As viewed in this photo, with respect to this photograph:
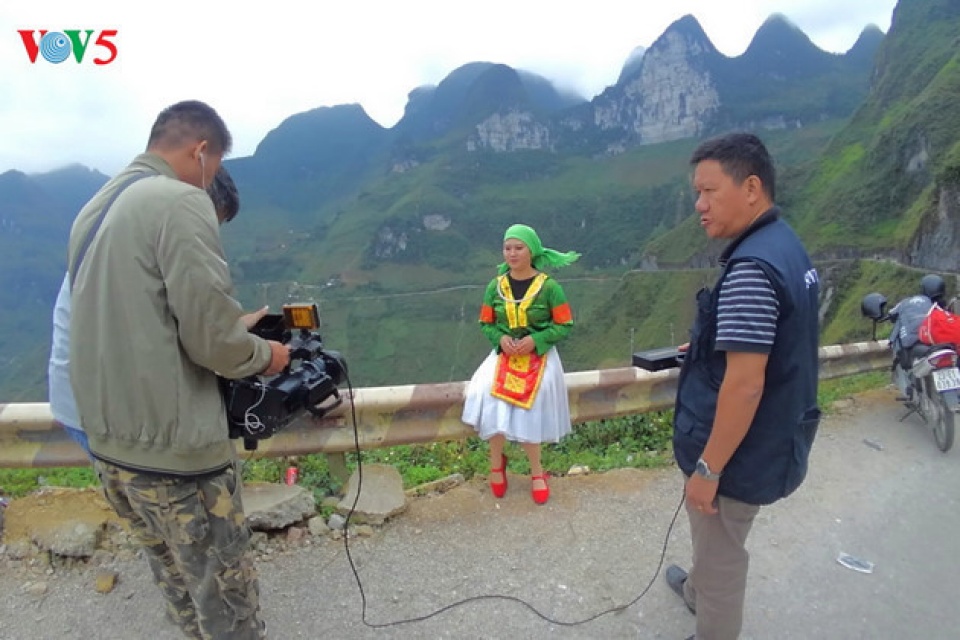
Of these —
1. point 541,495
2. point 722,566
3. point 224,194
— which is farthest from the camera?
point 541,495

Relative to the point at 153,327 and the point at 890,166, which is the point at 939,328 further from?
the point at 890,166

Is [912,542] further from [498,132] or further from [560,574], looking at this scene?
[498,132]

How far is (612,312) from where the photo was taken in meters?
73.8

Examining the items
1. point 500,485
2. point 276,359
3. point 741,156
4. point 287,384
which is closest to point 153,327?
point 276,359

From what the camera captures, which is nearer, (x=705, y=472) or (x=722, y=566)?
(x=705, y=472)

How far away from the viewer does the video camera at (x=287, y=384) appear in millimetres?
2025

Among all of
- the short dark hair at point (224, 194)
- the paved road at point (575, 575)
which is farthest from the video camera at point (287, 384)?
the paved road at point (575, 575)

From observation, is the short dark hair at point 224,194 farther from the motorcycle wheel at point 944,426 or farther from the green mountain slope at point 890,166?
the green mountain slope at point 890,166

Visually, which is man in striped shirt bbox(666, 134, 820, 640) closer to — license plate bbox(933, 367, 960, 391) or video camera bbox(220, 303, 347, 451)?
video camera bbox(220, 303, 347, 451)

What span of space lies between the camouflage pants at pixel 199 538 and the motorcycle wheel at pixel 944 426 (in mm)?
4985

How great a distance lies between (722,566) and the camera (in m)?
2.21

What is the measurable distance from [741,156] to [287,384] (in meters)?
1.77

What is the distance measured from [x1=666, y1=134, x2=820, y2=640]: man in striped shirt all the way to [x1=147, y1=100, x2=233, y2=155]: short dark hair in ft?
5.57

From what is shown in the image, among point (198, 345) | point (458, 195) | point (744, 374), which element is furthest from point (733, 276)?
point (458, 195)
